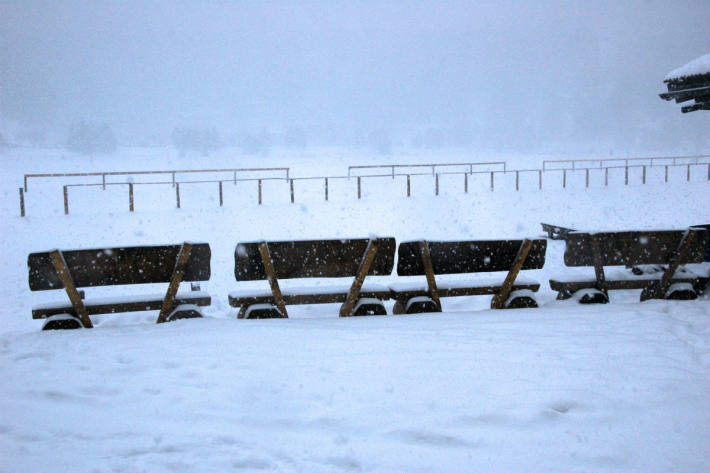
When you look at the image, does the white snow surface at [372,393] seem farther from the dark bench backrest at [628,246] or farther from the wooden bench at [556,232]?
the wooden bench at [556,232]

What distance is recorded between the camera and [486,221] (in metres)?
13.3

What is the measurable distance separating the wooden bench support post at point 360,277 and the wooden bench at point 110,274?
1.20m

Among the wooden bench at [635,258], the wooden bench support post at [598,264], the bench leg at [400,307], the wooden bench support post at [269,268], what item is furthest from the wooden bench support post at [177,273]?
the wooden bench support post at [598,264]

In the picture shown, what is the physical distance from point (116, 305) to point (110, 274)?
0.31 metres

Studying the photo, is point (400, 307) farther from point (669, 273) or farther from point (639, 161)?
point (639, 161)

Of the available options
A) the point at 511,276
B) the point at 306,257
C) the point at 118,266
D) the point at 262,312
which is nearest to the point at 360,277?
the point at 306,257

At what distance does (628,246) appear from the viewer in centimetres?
468

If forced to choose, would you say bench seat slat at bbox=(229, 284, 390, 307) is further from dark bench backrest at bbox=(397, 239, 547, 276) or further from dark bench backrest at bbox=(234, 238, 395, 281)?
dark bench backrest at bbox=(397, 239, 547, 276)

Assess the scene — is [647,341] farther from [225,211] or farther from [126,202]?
[126,202]

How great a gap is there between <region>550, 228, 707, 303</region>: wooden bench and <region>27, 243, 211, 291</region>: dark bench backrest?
325 cm

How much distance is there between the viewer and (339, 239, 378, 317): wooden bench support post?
4.17m

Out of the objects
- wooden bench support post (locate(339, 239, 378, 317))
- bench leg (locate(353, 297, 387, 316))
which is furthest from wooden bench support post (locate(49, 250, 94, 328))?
bench leg (locate(353, 297, 387, 316))

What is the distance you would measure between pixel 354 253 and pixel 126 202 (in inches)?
627

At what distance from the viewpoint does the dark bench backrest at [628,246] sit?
4637 mm
